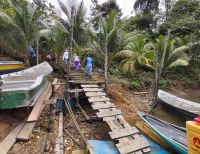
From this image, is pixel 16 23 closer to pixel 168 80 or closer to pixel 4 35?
→ pixel 4 35

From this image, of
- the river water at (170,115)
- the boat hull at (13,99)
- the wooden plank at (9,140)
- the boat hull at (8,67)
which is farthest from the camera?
the boat hull at (8,67)

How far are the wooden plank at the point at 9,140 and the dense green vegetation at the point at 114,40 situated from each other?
4768mm

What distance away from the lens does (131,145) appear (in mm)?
5527

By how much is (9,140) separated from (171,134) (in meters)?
4.09

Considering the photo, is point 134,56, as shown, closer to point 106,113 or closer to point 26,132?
point 106,113

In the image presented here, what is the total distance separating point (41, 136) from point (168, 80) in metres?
10.6

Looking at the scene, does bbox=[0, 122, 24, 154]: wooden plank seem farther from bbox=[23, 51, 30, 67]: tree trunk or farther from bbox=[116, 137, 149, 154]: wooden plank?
bbox=[23, 51, 30, 67]: tree trunk

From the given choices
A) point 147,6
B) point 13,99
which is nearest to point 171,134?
point 13,99

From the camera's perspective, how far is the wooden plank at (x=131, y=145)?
5.32 m

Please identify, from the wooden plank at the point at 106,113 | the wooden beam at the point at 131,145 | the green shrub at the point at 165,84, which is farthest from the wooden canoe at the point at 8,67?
the green shrub at the point at 165,84

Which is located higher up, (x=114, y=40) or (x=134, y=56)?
(x=114, y=40)

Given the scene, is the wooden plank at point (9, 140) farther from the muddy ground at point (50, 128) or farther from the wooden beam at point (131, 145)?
the wooden beam at point (131, 145)

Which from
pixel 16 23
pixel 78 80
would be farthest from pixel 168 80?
pixel 16 23

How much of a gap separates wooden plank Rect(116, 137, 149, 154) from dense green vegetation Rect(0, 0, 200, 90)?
4.69 metres
